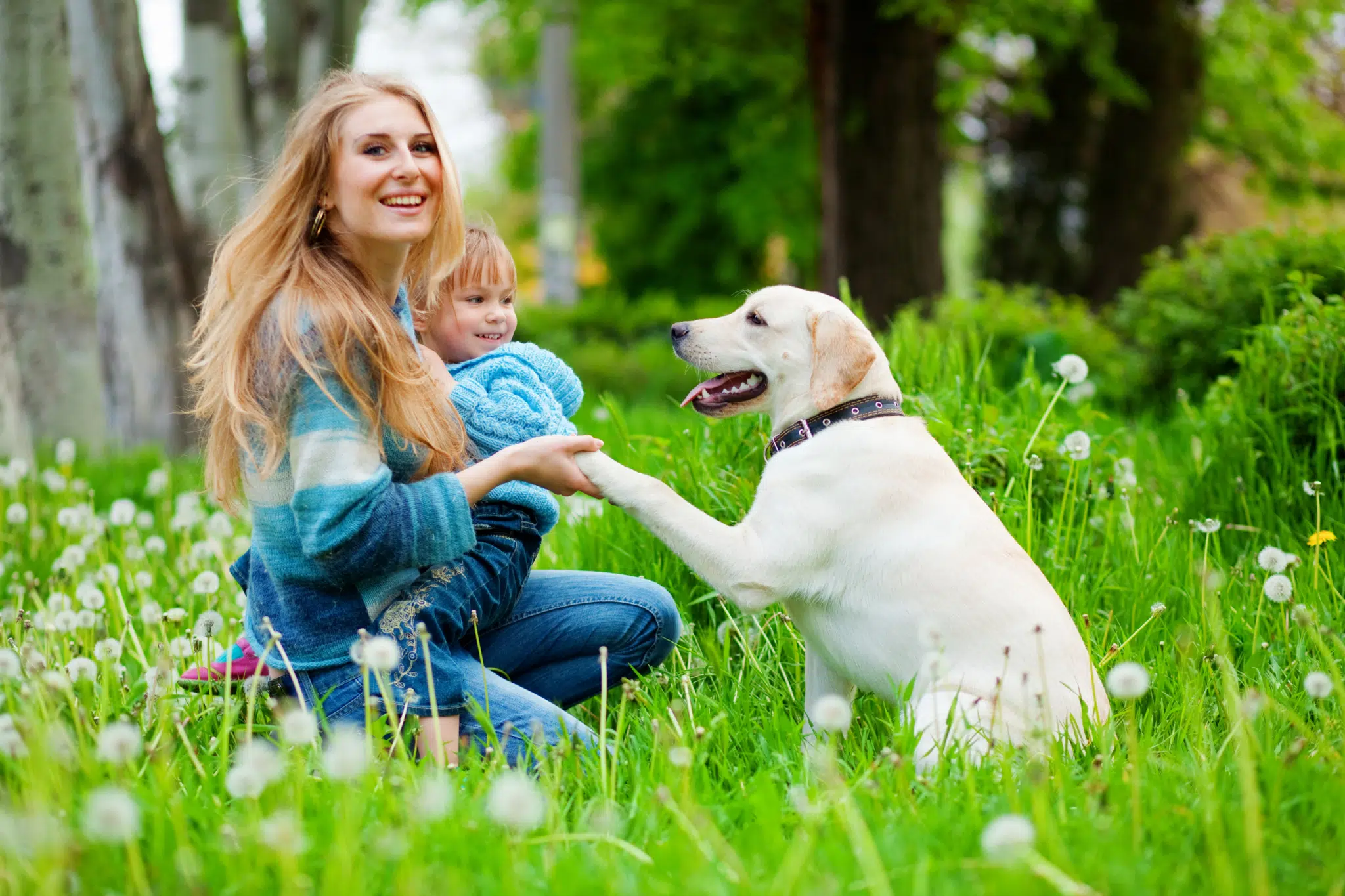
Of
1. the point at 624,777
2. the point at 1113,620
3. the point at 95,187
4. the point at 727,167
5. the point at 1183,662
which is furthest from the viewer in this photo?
the point at 727,167

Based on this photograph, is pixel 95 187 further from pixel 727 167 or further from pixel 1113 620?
pixel 727 167

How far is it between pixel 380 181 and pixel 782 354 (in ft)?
3.91

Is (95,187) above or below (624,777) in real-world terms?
above

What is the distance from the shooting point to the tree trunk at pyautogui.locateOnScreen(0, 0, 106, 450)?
723 cm

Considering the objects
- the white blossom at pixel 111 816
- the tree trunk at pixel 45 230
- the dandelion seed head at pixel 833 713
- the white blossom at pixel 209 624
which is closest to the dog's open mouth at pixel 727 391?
the dandelion seed head at pixel 833 713

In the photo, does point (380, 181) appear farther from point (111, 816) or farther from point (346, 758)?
point (111, 816)

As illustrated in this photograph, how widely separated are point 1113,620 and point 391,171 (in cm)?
261

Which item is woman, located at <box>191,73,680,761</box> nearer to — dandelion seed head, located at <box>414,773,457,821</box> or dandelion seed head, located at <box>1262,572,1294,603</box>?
dandelion seed head, located at <box>414,773,457,821</box>

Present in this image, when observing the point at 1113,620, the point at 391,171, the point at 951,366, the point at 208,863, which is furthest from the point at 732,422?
the point at 208,863

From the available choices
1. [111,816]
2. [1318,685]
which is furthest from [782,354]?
[111,816]

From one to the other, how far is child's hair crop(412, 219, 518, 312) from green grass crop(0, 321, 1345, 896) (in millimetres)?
838

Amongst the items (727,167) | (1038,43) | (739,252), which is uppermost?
(1038,43)

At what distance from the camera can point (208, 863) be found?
2.04 metres

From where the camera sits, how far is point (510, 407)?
3172 mm
